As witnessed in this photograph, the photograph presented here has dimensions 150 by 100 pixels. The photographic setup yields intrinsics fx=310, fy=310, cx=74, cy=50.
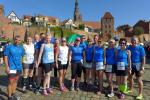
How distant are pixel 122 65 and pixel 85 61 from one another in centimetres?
131

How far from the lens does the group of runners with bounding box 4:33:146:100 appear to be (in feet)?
29.7

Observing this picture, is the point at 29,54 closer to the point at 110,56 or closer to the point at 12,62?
the point at 12,62

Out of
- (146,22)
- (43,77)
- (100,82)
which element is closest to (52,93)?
(43,77)

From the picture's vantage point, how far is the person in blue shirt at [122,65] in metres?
8.98

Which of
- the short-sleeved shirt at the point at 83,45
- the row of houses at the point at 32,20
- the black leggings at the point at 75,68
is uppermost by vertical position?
the row of houses at the point at 32,20

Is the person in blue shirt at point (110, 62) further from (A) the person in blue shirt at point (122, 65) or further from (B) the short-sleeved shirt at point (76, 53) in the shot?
(B) the short-sleeved shirt at point (76, 53)

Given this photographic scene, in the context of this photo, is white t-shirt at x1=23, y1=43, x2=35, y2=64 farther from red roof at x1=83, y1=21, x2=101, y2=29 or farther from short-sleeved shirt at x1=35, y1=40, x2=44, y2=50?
red roof at x1=83, y1=21, x2=101, y2=29

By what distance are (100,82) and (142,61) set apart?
56.7 inches

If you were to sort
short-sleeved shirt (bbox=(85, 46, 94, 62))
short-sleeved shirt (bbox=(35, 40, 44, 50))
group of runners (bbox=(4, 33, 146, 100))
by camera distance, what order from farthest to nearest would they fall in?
short-sleeved shirt (bbox=(85, 46, 94, 62))
short-sleeved shirt (bbox=(35, 40, 44, 50))
group of runners (bbox=(4, 33, 146, 100))

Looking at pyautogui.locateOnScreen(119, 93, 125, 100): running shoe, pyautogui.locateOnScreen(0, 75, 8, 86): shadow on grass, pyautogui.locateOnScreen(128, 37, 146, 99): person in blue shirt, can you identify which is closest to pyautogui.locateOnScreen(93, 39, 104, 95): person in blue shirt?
pyautogui.locateOnScreen(119, 93, 125, 100): running shoe

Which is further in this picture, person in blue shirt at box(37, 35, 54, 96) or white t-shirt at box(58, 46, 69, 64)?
white t-shirt at box(58, 46, 69, 64)

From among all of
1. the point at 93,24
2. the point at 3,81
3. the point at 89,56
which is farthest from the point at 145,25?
the point at 89,56

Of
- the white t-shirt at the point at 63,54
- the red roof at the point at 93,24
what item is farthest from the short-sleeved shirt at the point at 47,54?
the red roof at the point at 93,24

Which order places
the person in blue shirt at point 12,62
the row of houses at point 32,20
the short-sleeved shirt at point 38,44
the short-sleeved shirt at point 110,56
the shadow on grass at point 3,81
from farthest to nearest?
1. the row of houses at point 32,20
2. the shadow on grass at point 3,81
3. the short-sleeved shirt at point 38,44
4. the short-sleeved shirt at point 110,56
5. the person in blue shirt at point 12,62
